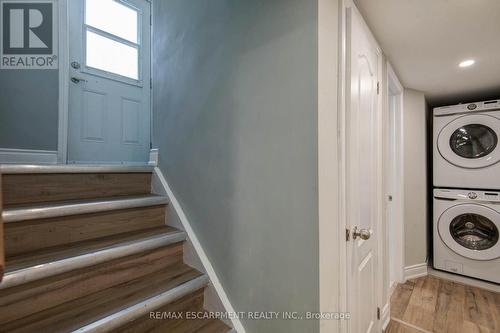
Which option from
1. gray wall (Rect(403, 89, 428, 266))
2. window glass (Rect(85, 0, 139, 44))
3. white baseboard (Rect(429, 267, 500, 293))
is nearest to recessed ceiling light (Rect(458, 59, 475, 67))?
gray wall (Rect(403, 89, 428, 266))

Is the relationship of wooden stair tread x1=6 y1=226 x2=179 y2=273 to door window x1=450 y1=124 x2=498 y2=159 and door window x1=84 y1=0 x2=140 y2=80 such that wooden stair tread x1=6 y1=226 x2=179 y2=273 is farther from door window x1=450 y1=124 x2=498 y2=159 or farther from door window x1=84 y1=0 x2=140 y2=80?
door window x1=450 y1=124 x2=498 y2=159

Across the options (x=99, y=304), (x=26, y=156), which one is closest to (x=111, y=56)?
(x=26, y=156)

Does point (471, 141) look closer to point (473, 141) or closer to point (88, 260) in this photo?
point (473, 141)

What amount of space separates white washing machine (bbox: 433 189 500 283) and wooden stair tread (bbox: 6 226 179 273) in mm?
2780

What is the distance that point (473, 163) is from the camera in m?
2.30

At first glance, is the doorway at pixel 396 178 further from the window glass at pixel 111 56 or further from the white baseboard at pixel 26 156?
the white baseboard at pixel 26 156

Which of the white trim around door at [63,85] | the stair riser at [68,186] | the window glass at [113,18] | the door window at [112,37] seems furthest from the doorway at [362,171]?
the window glass at [113,18]

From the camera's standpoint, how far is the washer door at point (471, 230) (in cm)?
219

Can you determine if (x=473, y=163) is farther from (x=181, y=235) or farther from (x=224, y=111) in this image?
(x=181, y=235)

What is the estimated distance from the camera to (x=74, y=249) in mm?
1067

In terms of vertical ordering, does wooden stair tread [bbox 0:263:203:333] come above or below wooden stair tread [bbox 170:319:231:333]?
above

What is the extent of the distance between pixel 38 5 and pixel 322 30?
2.92m

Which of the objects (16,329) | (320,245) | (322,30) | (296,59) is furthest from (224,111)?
(16,329)

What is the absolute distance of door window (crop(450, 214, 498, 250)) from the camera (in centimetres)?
223
